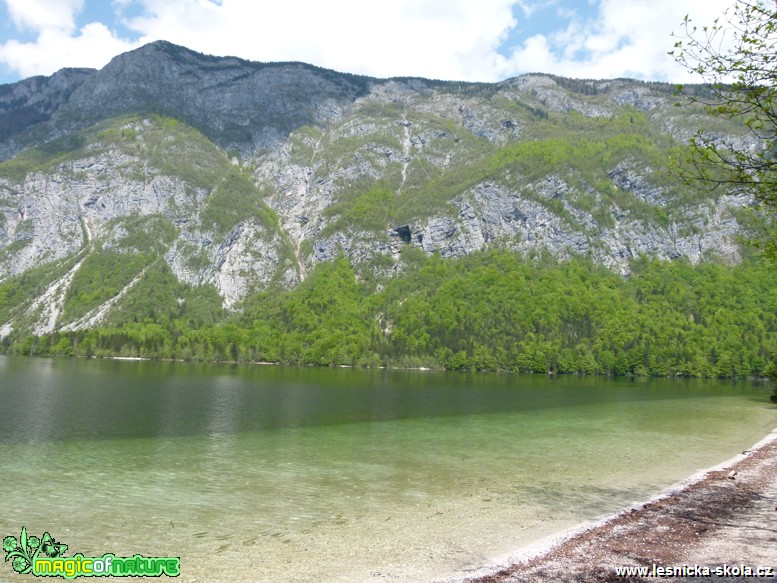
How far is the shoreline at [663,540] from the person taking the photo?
13828 mm

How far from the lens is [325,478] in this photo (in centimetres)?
2811

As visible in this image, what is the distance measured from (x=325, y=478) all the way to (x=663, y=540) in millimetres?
16953

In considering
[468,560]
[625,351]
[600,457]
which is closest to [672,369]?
[625,351]

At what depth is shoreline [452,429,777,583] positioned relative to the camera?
13828 millimetres

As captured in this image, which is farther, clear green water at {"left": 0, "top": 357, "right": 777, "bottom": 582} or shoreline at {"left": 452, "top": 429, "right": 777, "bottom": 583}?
clear green water at {"left": 0, "top": 357, "right": 777, "bottom": 582}

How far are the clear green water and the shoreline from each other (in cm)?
149

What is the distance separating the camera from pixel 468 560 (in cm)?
1614

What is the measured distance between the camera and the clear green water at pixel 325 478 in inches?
687

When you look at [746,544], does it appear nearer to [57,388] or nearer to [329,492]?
[329,492]

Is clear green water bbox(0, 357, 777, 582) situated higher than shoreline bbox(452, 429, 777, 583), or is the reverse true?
shoreline bbox(452, 429, 777, 583)

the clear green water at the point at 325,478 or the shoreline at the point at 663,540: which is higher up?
the shoreline at the point at 663,540

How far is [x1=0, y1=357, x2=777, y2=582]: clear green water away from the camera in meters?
17.5

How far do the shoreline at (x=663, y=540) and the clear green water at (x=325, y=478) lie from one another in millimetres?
1494

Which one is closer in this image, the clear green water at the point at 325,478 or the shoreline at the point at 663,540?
the shoreline at the point at 663,540
